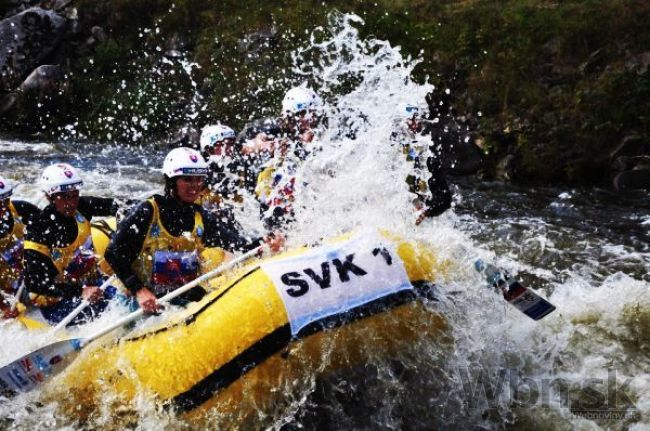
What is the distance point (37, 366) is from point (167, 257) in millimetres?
1148

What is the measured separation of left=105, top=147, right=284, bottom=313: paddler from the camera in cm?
454

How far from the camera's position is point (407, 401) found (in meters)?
4.45

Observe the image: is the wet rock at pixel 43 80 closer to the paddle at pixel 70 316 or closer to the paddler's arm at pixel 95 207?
the paddler's arm at pixel 95 207

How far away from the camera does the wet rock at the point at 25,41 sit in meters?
16.0

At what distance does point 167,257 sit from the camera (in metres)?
4.82

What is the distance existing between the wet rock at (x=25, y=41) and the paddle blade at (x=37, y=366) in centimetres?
1362

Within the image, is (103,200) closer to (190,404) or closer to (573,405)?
(190,404)

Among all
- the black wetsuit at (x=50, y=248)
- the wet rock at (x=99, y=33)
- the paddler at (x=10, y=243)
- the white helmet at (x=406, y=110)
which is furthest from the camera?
the wet rock at (x=99, y=33)

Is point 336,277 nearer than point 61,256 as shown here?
Yes

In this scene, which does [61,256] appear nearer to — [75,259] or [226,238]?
[75,259]

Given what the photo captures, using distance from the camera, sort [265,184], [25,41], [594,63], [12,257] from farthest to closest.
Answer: [25,41], [594,63], [265,184], [12,257]

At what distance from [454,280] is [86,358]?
2.58 m

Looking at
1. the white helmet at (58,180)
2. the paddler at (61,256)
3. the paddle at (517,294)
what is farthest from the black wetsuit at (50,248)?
the paddle at (517,294)

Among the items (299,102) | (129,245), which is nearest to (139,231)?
(129,245)
